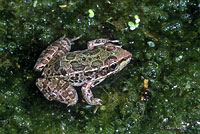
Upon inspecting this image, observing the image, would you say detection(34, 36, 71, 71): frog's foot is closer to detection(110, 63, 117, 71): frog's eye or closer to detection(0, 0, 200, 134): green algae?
detection(0, 0, 200, 134): green algae

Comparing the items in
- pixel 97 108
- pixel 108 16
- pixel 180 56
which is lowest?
pixel 97 108

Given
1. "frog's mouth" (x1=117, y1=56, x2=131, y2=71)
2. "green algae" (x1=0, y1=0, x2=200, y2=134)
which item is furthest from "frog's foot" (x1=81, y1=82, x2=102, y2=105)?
"frog's mouth" (x1=117, y1=56, x2=131, y2=71)

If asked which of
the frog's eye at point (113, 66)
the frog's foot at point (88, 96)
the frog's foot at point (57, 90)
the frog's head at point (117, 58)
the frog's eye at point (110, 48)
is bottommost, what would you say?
the frog's foot at point (88, 96)

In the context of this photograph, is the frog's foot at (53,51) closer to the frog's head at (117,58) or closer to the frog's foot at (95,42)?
the frog's foot at (95,42)

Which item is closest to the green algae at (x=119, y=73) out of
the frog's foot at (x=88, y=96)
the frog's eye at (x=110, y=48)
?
the frog's foot at (x=88, y=96)

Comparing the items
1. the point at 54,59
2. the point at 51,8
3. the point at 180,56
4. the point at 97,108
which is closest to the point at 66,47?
the point at 54,59

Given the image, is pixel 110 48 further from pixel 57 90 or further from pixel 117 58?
pixel 57 90

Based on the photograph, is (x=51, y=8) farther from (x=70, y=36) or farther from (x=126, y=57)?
(x=126, y=57)
